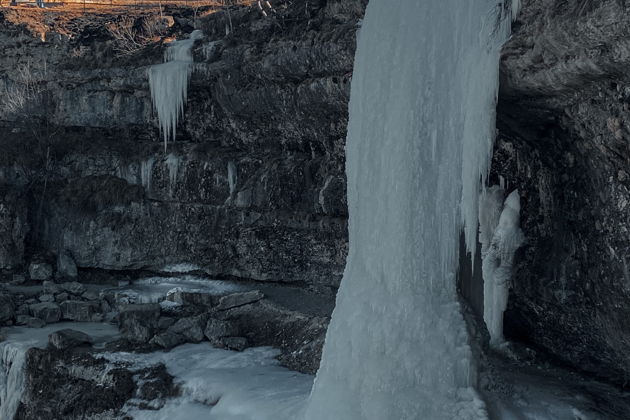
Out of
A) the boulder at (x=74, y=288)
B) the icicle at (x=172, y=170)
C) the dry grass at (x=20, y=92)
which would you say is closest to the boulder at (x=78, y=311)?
the boulder at (x=74, y=288)

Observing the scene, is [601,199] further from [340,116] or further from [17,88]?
[17,88]

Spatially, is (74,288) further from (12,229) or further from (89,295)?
(12,229)

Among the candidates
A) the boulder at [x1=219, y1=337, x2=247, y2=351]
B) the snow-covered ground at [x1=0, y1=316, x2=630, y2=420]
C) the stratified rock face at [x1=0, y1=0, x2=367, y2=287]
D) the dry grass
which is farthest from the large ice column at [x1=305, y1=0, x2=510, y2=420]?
the dry grass

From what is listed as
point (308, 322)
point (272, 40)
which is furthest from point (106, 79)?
point (308, 322)

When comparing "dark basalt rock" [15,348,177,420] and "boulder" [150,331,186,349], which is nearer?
"dark basalt rock" [15,348,177,420]

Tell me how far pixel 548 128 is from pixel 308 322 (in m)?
8.22

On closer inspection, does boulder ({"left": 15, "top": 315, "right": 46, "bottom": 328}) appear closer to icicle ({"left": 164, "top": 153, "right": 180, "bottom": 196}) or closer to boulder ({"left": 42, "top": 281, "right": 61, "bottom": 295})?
boulder ({"left": 42, "top": 281, "right": 61, "bottom": 295})

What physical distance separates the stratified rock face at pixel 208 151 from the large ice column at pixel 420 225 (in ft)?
21.1

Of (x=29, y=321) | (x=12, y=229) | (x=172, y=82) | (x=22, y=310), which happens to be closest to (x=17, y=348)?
(x=29, y=321)

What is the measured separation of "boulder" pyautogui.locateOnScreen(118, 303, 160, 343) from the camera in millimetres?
18469

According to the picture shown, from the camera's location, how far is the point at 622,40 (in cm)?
891

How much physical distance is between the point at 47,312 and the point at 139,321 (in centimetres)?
414

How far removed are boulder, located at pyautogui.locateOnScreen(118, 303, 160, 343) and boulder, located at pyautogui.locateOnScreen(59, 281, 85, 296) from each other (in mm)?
3897

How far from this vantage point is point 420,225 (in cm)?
1201
